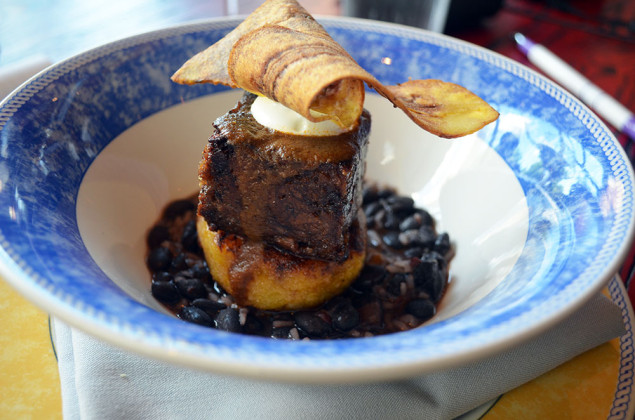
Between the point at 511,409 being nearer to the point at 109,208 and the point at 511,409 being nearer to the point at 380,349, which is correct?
the point at 380,349

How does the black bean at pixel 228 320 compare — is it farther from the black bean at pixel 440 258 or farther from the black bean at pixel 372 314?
the black bean at pixel 440 258

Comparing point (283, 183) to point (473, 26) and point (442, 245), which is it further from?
point (473, 26)

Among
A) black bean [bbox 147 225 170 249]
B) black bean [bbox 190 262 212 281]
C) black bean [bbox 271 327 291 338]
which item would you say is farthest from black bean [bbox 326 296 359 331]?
black bean [bbox 147 225 170 249]

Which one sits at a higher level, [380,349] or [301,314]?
[380,349]

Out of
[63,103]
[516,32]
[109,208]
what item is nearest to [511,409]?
[109,208]

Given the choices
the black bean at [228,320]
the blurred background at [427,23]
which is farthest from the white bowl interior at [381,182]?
the blurred background at [427,23]

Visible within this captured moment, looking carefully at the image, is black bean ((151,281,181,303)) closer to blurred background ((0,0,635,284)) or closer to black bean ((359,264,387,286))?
black bean ((359,264,387,286))

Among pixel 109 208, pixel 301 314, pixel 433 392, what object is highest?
pixel 109 208

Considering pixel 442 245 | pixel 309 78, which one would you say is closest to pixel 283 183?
pixel 309 78
